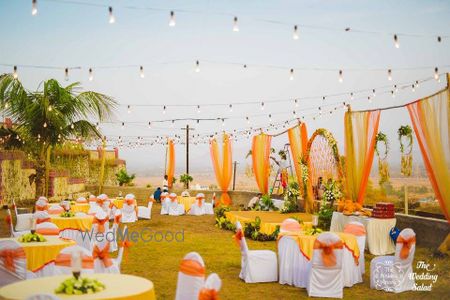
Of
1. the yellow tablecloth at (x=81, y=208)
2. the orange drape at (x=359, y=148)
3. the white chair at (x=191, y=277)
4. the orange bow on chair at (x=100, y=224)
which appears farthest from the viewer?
the yellow tablecloth at (x=81, y=208)

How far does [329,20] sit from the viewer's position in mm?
11859

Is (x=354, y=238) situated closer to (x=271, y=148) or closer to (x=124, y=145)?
(x=271, y=148)

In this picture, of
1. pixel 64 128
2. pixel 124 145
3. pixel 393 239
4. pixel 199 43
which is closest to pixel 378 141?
pixel 393 239

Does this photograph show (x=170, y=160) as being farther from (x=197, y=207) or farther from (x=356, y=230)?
(x=356, y=230)

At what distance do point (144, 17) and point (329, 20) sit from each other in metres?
4.40

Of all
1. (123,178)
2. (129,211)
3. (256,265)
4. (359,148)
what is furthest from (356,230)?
(123,178)

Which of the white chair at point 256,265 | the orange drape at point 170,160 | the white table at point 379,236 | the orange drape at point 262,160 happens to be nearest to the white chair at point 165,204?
the orange drape at point 262,160

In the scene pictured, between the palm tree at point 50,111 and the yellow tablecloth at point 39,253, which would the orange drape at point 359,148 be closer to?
the palm tree at point 50,111

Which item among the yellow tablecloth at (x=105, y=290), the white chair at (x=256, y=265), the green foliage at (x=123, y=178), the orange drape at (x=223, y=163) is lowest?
the white chair at (x=256, y=265)

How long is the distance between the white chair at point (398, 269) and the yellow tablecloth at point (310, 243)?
0.42m

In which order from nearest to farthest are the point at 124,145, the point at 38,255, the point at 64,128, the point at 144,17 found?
the point at 38,255 → the point at 144,17 → the point at 64,128 → the point at 124,145

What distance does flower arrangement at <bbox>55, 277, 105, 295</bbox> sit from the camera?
3.57 meters

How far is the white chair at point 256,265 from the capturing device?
6.94 m

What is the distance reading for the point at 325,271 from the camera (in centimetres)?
625
